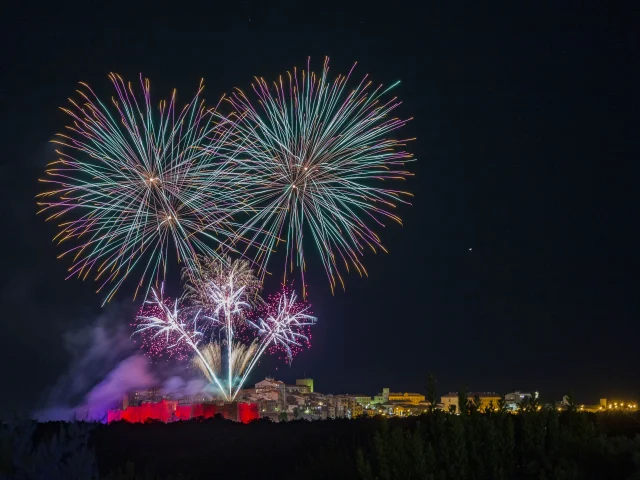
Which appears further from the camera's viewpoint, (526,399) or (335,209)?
(335,209)

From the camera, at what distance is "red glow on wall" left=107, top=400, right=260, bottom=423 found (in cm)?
3509

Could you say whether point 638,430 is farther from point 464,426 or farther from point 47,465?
point 47,465

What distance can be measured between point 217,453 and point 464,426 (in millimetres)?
5954

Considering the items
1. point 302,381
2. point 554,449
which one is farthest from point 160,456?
point 302,381

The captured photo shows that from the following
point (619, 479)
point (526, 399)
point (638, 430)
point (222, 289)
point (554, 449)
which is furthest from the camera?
point (222, 289)

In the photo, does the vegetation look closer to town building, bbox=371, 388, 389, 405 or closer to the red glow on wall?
the red glow on wall

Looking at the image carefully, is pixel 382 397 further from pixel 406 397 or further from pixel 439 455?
pixel 439 455

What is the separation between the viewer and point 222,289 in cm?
2969

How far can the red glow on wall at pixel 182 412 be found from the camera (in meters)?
35.1

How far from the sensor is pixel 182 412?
128ft

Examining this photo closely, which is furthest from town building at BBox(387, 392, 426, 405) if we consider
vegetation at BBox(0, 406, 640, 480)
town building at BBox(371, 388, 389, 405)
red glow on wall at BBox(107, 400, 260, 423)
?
vegetation at BBox(0, 406, 640, 480)

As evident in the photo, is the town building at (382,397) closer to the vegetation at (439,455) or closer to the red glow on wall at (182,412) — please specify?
the red glow on wall at (182,412)

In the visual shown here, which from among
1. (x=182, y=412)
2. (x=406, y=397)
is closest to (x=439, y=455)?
(x=182, y=412)

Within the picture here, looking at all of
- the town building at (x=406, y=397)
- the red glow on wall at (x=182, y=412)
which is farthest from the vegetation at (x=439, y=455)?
the town building at (x=406, y=397)
